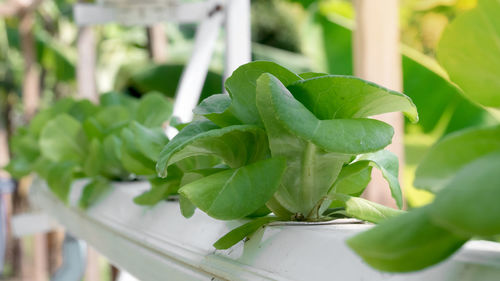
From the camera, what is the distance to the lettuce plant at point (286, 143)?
0.53 feet

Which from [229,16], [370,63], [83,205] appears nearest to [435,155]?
[83,205]

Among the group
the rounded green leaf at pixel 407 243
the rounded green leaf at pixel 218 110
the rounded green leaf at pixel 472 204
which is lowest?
the rounded green leaf at pixel 407 243

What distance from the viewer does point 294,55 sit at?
3.15 meters

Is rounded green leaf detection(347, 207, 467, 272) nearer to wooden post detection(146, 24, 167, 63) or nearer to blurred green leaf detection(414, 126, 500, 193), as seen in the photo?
blurred green leaf detection(414, 126, 500, 193)

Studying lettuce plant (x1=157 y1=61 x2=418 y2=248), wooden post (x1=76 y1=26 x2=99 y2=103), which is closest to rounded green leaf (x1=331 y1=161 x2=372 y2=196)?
lettuce plant (x1=157 y1=61 x2=418 y2=248)

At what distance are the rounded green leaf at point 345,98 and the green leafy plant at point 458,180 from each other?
31mm

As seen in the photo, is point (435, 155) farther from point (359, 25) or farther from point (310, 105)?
point (359, 25)

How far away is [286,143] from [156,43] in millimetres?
1754

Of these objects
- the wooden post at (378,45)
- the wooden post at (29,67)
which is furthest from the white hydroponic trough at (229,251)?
the wooden post at (29,67)

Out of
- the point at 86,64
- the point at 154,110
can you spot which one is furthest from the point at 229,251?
the point at 86,64

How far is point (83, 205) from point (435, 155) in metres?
0.33

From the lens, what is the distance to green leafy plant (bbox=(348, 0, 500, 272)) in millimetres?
99

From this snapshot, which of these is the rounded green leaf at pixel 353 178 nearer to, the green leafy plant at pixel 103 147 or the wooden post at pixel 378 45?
the green leafy plant at pixel 103 147

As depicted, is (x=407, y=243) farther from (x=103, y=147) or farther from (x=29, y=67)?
(x=29, y=67)
